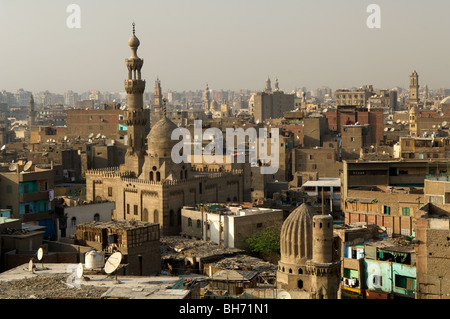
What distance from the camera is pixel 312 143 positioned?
192ft

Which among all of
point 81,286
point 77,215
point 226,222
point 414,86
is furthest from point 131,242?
point 414,86

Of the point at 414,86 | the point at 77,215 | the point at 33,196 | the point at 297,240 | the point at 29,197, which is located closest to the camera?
the point at 297,240

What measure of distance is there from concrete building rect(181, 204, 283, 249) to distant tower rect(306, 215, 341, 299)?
380 inches

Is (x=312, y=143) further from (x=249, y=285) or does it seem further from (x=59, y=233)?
(x=249, y=285)

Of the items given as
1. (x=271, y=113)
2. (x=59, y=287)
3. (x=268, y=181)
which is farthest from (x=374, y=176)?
(x=271, y=113)

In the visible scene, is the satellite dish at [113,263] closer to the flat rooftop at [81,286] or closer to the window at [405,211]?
the flat rooftop at [81,286]

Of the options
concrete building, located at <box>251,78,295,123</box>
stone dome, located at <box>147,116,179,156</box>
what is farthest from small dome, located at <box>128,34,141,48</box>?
concrete building, located at <box>251,78,295,123</box>

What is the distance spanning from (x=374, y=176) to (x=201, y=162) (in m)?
10.3

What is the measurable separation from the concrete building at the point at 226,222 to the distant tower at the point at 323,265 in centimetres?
965

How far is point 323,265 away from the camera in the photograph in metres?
19.2

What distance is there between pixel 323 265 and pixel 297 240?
319 cm

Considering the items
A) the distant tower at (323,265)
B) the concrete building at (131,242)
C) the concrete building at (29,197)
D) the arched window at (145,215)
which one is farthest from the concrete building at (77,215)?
the distant tower at (323,265)

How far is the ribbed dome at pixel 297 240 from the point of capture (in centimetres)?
2225

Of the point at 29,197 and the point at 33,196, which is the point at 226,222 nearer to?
the point at 33,196
